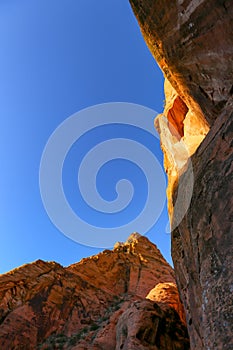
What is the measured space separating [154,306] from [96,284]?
17890 millimetres

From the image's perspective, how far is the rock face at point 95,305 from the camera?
17031 millimetres

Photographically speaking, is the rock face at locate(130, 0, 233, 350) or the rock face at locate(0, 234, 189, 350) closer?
the rock face at locate(130, 0, 233, 350)

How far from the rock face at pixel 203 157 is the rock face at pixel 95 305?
16.9ft

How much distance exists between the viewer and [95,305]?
30219 mm

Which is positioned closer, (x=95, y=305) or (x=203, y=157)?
(x=203, y=157)

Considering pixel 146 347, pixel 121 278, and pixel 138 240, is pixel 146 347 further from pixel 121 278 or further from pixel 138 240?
pixel 138 240

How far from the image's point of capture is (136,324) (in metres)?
16.6

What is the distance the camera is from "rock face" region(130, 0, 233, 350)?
7020 mm

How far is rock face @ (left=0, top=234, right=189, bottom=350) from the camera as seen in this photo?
17.0 metres

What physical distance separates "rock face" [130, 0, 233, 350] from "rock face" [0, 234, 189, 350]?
5.15 metres

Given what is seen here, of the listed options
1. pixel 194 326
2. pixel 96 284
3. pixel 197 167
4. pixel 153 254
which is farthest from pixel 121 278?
pixel 197 167

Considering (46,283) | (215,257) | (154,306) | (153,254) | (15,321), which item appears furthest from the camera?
(153,254)

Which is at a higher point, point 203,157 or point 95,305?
point 203,157

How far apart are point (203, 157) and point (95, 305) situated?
25.9 metres
